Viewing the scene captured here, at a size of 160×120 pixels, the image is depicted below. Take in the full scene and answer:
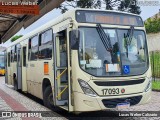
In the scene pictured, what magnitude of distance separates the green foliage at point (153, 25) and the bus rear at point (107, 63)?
29.1 meters

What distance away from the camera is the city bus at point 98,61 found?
727cm

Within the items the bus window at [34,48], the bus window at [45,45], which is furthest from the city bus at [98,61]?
the bus window at [34,48]

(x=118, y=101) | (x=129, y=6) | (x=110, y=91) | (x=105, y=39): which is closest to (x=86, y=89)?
(x=110, y=91)

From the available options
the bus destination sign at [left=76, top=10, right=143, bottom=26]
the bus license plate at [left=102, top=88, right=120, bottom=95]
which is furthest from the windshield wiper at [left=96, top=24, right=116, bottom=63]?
the bus license plate at [left=102, top=88, right=120, bottom=95]

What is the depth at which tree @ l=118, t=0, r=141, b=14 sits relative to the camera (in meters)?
22.7

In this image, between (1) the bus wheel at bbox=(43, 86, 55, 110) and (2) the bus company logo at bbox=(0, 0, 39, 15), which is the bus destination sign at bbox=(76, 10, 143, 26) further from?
(2) the bus company logo at bbox=(0, 0, 39, 15)

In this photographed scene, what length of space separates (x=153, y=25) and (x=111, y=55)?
3045 cm

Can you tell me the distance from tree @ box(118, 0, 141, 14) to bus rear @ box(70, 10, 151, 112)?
14.9 meters

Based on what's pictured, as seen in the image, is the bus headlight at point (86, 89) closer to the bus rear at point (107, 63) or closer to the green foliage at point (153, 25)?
the bus rear at point (107, 63)

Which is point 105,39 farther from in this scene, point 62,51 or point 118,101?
point 118,101

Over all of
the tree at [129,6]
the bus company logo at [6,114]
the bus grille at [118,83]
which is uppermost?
the tree at [129,6]

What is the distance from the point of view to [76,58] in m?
7.37

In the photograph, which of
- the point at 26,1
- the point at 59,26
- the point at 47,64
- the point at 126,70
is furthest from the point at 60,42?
the point at 26,1

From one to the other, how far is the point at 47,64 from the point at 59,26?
58.3 inches
